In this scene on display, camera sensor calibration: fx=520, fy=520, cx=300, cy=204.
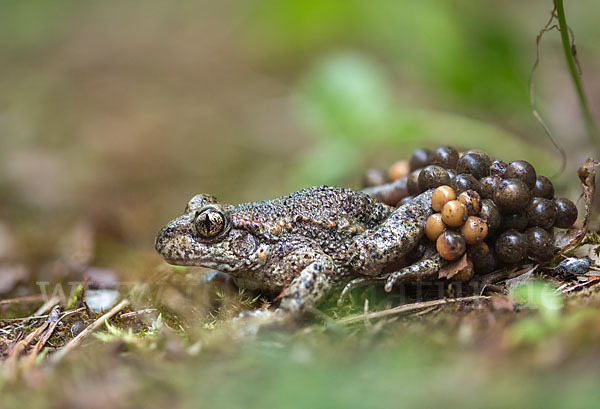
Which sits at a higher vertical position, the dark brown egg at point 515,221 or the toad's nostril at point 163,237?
the toad's nostril at point 163,237

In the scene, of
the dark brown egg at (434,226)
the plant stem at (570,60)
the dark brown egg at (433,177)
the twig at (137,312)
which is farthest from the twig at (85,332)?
the plant stem at (570,60)

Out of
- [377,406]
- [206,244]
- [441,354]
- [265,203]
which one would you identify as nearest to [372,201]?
[265,203]

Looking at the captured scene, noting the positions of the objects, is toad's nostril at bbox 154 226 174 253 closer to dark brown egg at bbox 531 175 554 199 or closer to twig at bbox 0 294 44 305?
twig at bbox 0 294 44 305

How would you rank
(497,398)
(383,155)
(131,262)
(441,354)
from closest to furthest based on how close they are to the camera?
(497,398) < (441,354) < (131,262) < (383,155)

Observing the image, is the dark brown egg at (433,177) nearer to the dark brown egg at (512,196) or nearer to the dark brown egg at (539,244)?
the dark brown egg at (512,196)

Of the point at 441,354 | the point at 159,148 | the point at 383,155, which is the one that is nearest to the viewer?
the point at 441,354

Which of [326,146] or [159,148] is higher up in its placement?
[159,148]

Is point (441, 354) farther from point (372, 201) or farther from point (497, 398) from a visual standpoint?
point (372, 201)
